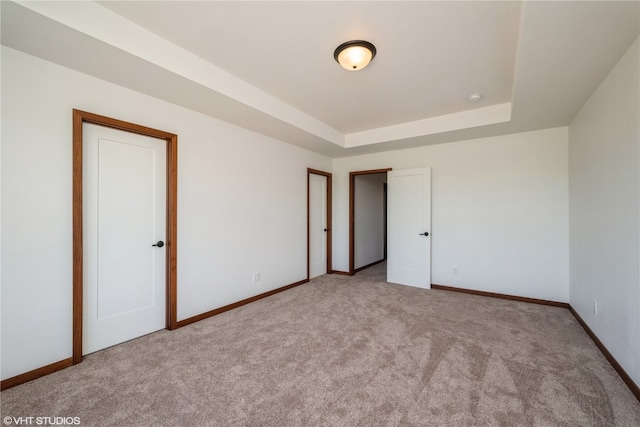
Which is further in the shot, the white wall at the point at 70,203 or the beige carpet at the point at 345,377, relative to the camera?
the white wall at the point at 70,203

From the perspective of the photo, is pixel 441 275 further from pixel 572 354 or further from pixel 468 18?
pixel 468 18

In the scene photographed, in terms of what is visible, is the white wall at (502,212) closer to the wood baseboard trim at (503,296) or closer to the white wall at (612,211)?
the wood baseboard trim at (503,296)

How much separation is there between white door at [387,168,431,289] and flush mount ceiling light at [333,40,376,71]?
8.75 feet

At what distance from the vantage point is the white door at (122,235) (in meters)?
2.35

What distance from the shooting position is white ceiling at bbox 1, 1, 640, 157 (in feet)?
5.74

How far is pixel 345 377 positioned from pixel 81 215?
2.50 m

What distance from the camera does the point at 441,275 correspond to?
4449mm

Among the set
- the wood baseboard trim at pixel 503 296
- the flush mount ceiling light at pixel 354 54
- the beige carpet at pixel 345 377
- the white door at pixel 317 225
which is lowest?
the beige carpet at pixel 345 377

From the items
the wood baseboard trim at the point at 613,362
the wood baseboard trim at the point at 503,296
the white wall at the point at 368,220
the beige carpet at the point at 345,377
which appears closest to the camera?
the beige carpet at the point at 345,377

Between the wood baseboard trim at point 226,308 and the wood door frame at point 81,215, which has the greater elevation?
the wood door frame at point 81,215

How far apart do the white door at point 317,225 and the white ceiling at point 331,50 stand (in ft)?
6.37

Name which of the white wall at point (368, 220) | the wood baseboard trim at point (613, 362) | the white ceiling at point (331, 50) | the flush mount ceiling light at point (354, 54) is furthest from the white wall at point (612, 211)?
the white wall at point (368, 220)

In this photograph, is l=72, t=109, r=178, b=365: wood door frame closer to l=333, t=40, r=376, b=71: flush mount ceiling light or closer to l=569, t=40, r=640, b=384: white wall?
l=333, t=40, r=376, b=71: flush mount ceiling light

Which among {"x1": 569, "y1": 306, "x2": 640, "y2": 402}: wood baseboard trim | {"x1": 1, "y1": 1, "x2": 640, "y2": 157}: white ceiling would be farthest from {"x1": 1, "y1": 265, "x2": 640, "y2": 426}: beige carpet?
{"x1": 1, "y1": 1, "x2": 640, "y2": 157}: white ceiling
